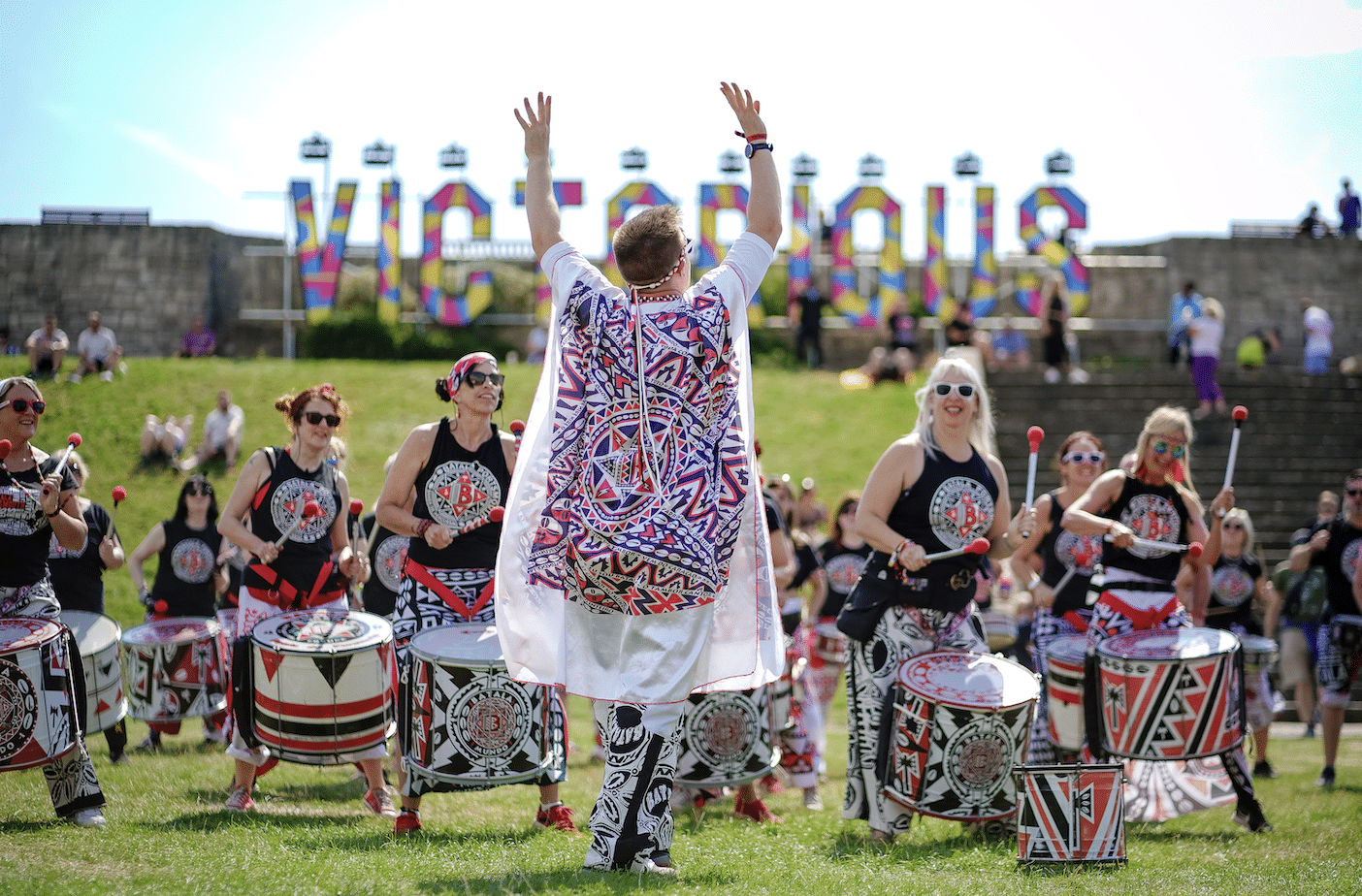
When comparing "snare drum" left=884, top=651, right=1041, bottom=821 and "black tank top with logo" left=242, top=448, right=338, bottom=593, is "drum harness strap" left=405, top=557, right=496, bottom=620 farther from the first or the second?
"snare drum" left=884, top=651, right=1041, bottom=821

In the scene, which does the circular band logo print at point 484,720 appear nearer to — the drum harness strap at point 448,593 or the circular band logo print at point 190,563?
the drum harness strap at point 448,593

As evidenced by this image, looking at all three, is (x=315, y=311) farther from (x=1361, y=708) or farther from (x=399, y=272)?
(x=1361, y=708)

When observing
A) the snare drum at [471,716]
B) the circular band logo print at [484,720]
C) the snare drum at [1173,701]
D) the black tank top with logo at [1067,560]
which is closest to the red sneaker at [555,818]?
the snare drum at [471,716]

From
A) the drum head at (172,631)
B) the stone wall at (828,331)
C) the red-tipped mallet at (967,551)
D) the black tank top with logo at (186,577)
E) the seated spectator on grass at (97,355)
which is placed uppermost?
the stone wall at (828,331)

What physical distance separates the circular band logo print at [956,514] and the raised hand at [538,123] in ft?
Answer: 8.12

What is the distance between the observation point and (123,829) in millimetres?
5156

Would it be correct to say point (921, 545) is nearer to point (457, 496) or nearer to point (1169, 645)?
point (1169, 645)

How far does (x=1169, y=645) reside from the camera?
19.7ft

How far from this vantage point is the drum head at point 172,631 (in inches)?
313

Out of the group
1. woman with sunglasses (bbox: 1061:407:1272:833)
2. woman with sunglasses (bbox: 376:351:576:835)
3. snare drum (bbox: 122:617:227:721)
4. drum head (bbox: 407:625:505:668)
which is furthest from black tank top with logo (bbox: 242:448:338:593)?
woman with sunglasses (bbox: 1061:407:1272:833)

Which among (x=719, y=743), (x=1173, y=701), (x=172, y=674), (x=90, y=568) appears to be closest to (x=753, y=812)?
(x=719, y=743)

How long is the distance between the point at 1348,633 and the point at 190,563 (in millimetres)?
8331

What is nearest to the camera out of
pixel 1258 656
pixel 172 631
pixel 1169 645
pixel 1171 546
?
pixel 1169 645

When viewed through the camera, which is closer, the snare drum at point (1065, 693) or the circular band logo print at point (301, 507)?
the circular band logo print at point (301, 507)
